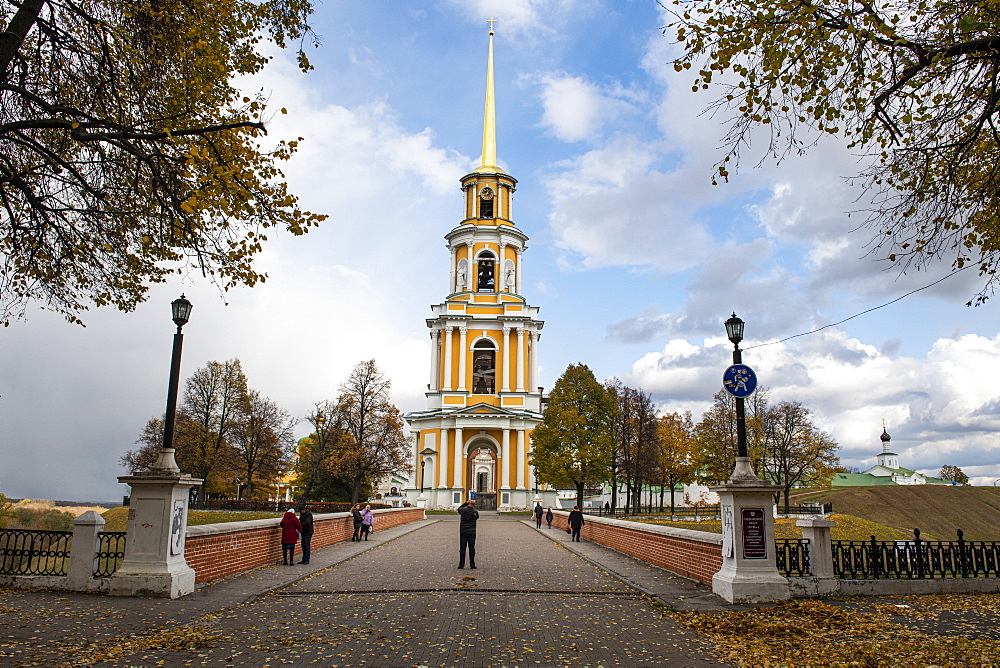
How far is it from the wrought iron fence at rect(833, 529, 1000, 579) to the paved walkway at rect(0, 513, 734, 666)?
2265 mm

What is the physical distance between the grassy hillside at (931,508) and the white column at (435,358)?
105 feet

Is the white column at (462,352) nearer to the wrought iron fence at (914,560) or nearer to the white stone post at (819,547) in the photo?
the wrought iron fence at (914,560)

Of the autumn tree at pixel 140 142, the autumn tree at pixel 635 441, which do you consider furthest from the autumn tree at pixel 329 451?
the autumn tree at pixel 140 142

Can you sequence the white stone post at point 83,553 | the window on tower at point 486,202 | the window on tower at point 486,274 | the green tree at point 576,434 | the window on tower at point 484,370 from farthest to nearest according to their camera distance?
the window on tower at point 486,202 → the window on tower at point 486,274 → the window on tower at point 484,370 → the green tree at point 576,434 → the white stone post at point 83,553

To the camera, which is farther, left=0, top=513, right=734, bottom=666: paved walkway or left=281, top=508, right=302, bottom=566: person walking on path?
left=281, top=508, right=302, bottom=566: person walking on path

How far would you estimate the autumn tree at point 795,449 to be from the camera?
154ft

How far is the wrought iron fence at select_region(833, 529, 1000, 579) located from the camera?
11.0m

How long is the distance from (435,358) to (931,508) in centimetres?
4045

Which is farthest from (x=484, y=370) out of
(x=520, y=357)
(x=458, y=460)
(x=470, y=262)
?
(x=470, y=262)

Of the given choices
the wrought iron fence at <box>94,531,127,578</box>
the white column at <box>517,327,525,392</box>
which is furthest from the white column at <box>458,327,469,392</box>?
the wrought iron fence at <box>94,531,127,578</box>

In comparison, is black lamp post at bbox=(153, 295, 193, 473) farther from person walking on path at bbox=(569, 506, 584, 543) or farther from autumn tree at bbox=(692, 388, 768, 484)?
autumn tree at bbox=(692, 388, 768, 484)

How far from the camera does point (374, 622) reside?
878 cm

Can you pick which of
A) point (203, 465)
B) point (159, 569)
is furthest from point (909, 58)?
point (203, 465)

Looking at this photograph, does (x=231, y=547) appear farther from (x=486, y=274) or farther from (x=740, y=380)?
(x=486, y=274)
